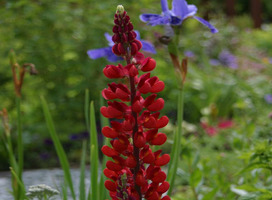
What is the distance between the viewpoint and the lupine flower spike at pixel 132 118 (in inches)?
36.6

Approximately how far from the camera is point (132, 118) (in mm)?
935

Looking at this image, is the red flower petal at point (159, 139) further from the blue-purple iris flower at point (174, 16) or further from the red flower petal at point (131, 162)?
the blue-purple iris flower at point (174, 16)

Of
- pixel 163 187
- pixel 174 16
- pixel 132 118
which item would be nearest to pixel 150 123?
pixel 132 118

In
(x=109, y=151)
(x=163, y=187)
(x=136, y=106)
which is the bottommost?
(x=163, y=187)

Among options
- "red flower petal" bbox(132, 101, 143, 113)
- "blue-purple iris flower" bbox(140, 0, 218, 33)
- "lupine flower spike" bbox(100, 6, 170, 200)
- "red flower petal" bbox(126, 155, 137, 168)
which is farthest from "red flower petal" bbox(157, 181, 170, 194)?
"blue-purple iris flower" bbox(140, 0, 218, 33)

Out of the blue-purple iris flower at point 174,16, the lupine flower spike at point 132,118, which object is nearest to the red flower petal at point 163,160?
the lupine flower spike at point 132,118

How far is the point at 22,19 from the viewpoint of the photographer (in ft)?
10.4

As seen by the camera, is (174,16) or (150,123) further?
(174,16)

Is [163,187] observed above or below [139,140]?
below

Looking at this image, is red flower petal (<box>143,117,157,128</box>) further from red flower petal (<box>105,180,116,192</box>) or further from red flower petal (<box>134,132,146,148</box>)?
red flower petal (<box>105,180,116,192</box>)

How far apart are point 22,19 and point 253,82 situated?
287cm

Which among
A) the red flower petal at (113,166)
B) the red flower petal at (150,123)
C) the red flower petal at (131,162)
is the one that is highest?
the red flower petal at (150,123)

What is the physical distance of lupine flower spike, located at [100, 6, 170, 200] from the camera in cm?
93

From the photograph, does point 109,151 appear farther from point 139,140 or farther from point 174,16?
point 174,16
